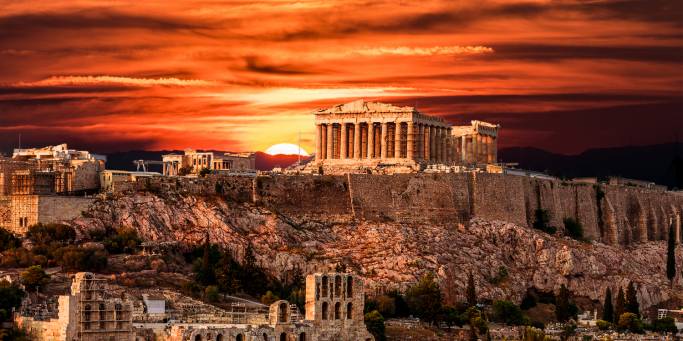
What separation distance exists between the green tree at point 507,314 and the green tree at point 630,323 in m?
7.54

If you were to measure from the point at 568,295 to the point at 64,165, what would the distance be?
3662cm

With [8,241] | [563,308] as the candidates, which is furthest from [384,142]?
[8,241]

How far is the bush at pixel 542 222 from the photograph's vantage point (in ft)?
479

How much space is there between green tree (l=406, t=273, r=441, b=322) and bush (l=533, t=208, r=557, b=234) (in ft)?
90.1

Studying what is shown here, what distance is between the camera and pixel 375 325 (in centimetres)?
11006

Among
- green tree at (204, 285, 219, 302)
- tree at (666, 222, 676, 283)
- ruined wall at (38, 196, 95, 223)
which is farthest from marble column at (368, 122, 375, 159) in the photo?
green tree at (204, 285, 219, 302)

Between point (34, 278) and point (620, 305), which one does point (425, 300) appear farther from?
point (34, 278)

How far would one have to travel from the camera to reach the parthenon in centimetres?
14412

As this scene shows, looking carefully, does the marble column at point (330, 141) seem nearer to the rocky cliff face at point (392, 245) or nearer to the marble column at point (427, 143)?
the marble column at point (427, 143)

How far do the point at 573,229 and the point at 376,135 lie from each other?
731 inches

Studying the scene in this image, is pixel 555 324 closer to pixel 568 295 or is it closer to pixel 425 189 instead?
pixel 568 295

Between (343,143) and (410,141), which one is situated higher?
(410,141)

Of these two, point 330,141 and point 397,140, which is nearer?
point 397,140

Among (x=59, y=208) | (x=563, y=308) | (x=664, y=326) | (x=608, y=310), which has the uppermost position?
(x=59, y=208)
